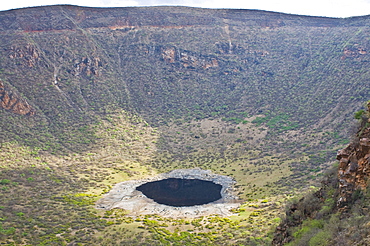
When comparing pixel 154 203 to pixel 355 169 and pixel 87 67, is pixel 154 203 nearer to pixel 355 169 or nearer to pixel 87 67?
pixel 355 169

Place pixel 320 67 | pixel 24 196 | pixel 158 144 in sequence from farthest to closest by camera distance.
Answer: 1. pixel 320 67
2. pixel 158 144
3. pixel 24 196

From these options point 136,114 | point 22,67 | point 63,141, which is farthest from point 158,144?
point 22,67

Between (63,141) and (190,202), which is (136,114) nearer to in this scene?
(63,141)

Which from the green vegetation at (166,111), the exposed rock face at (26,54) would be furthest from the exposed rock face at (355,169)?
the exposed rock face at (26,54)

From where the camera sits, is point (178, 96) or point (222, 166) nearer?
point (222, 166)

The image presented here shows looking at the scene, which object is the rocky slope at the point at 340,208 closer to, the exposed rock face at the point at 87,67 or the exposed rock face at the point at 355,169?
the exposed rock face at the point at 355,169

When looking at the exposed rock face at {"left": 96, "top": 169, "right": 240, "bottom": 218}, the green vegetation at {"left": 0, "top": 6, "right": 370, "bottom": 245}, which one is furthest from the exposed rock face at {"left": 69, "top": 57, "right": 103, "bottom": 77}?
the exposed rock face at {"left": 96, "top": 169, "right": 240, "bottom": 218}

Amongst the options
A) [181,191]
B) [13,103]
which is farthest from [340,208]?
[13,103]
